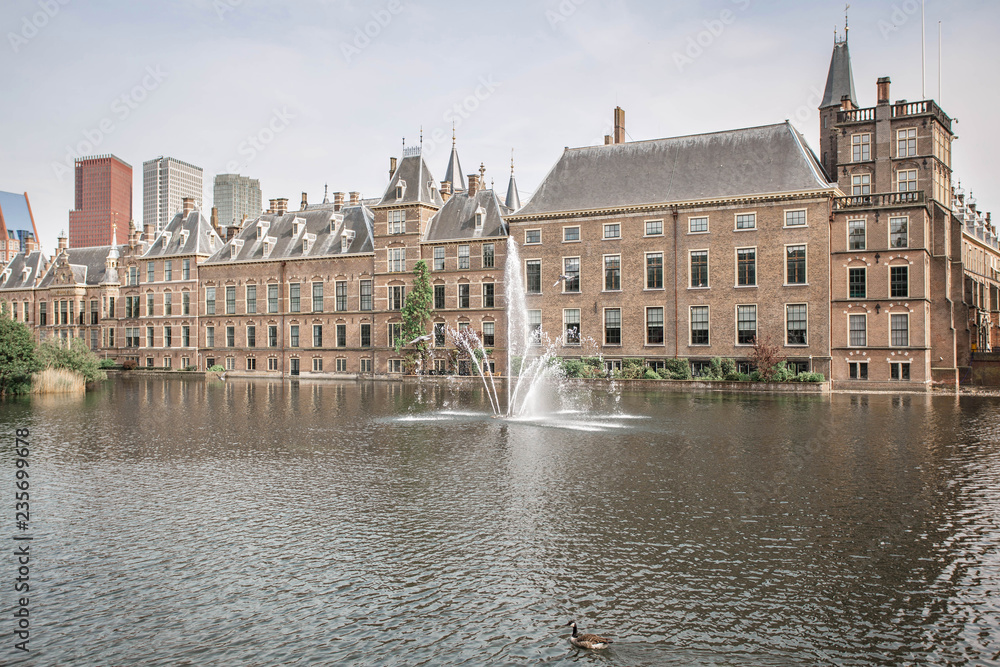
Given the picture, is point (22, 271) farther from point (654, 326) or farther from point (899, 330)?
point (899, 330)

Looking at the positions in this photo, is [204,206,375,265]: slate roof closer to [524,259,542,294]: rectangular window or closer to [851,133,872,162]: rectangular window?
[524,259,542,294]: rectangular window

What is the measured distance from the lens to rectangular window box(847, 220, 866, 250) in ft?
140

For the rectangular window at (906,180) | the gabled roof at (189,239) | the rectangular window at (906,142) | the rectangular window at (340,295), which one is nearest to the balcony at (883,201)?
the rectangular window at (906,180)

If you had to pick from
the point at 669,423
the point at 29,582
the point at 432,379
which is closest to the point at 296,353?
the point at 432,379

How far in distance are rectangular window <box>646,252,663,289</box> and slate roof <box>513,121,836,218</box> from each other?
3.30m

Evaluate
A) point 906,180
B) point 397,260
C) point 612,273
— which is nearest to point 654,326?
point 612,273

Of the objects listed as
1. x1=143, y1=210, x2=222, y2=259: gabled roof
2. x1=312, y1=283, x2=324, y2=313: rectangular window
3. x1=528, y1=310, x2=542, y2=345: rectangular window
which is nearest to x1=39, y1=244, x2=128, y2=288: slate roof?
x1=143, y1=210, x2=222, y2=259: gabled roof

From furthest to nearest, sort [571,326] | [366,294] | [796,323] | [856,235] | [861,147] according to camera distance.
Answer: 1. [366,294]
2. [571,326]
3. [861,147]
4. [796,323]
5. [856,235]

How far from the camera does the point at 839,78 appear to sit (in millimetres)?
48125

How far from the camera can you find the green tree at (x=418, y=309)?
2140 inches

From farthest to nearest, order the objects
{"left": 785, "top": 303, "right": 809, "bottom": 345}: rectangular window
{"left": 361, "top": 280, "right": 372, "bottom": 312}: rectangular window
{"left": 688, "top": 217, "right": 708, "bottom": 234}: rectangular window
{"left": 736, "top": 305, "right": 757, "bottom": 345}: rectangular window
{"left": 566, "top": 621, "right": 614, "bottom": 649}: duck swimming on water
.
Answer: {"left": 361, "top": 280, "right": 372, "bottom": 312}: rectangular window → {"left": 688, "top": 217, "right": 708, "bottom": 234}: rectangular window → {"left": 736, "top": 305, "right": 757, "bottom": 345}: rectangular window → {"left": 785, "top": 303, "right": 809, "bottom": 345}: rectangular window → {"left": 566, "top": 621, "right": 614, "bottom": 649}: duck swimming on water

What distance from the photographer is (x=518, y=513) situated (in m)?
13.1

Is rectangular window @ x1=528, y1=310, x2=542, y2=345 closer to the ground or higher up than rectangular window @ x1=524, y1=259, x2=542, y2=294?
closer to the ground

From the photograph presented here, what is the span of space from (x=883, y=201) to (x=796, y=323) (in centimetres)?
816
